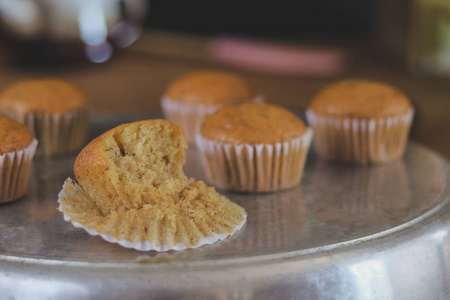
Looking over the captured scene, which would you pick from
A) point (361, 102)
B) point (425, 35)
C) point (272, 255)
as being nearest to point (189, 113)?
point (361, 102)

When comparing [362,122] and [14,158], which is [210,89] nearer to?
[362,122]

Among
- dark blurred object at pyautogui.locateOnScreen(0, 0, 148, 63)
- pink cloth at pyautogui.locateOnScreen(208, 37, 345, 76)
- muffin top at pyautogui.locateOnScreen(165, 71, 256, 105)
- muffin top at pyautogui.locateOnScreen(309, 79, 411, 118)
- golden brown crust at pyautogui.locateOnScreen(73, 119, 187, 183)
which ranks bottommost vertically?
pink cloth at pyautogui.locateOnScreen(208, 37, 345, 76)

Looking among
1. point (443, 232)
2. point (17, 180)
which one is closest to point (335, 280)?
point (443, 232)

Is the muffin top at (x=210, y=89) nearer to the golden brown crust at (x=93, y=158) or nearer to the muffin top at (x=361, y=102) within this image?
the muffin top at (x=361, y=102)

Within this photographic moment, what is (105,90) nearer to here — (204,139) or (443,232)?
(204,139)

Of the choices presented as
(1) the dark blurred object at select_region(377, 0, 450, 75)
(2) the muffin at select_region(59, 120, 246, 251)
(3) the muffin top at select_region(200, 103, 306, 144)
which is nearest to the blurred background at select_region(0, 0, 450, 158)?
(1) the dark blurred object at select_region(377, 0, 450, 75)

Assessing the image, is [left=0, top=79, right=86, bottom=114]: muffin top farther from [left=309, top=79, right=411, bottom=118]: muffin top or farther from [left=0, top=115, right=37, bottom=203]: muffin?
[left=309, top=79, right=411, bottom=118]: muffin top

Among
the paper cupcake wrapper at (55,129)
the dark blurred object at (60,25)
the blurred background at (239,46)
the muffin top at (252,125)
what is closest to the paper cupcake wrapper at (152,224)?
the muffin top at (252,125)
